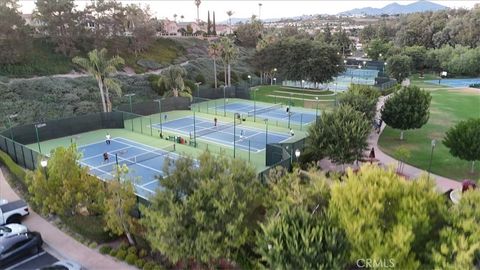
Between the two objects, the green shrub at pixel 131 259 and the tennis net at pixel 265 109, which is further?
the tennis net at pixel 265 109

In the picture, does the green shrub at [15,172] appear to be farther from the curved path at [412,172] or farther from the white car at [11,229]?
the curved path at [412,172]

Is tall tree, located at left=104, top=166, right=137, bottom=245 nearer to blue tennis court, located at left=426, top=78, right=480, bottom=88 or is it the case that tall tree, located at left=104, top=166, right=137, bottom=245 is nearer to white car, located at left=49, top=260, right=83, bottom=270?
white car, located at left=49, top=260, right=83, bottom=270

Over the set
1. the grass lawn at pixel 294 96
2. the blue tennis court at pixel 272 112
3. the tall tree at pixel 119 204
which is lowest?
the blue tennis court at pixel 272 112

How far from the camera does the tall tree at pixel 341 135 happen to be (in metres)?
20.5

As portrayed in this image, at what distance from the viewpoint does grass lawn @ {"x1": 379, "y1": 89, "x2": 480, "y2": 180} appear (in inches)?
930

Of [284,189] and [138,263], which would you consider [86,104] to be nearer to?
[138,263]

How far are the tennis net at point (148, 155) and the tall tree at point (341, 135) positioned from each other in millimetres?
11823

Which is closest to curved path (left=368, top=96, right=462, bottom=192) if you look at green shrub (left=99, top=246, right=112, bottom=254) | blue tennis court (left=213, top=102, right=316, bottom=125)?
blue tennis court (left=213, top=102, right=316, bottom=125)

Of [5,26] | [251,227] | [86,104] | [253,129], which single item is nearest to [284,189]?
[251,227]

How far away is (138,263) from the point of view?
13633 millimetres

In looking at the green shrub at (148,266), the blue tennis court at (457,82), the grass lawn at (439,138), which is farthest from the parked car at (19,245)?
the blue tennis court at (457,82)

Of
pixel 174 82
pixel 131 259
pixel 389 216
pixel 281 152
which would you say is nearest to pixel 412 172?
pixel 281 152

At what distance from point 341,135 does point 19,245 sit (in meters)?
16.5

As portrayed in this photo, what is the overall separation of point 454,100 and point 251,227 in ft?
151
